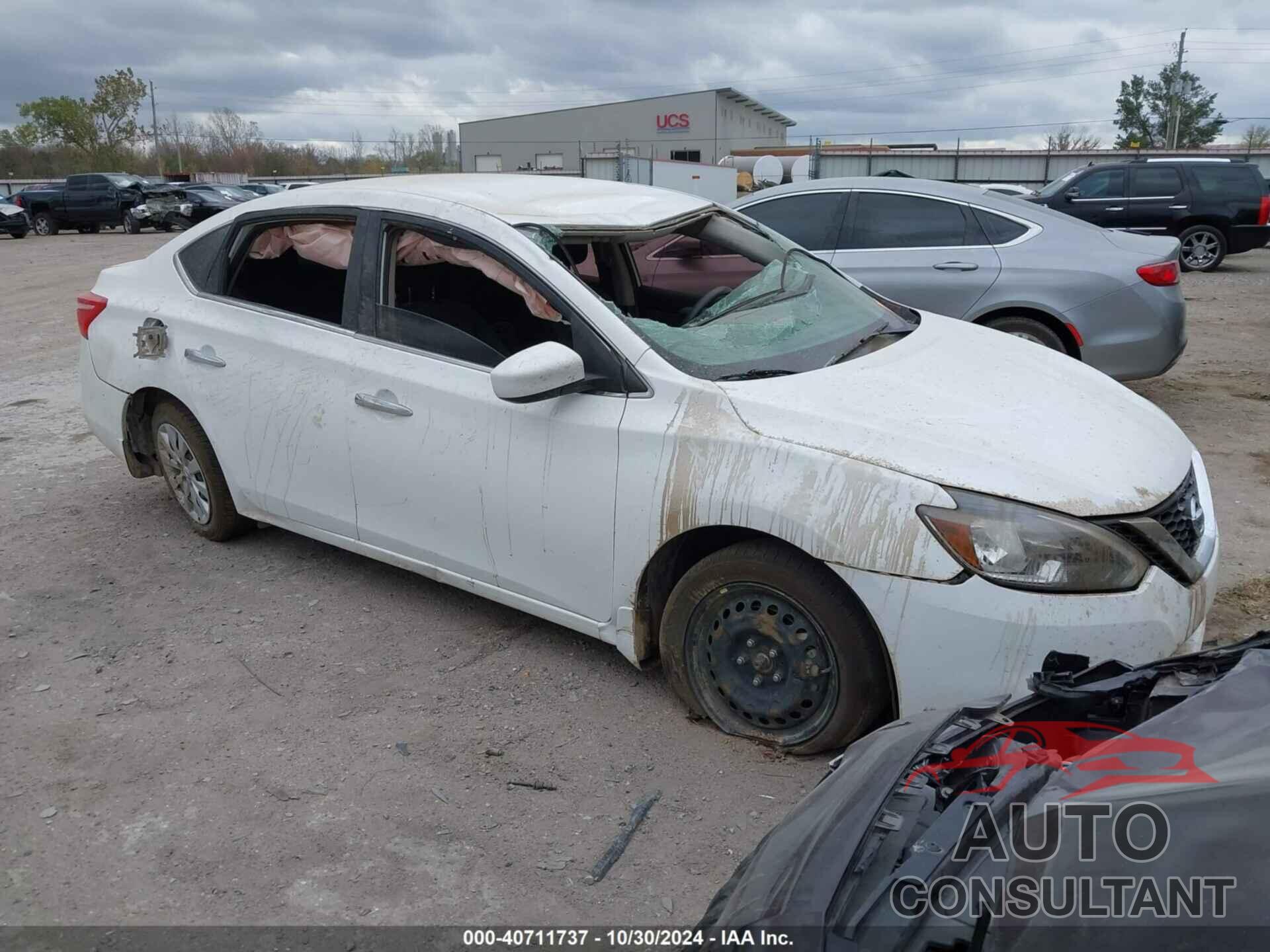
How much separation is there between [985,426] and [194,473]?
3563mm

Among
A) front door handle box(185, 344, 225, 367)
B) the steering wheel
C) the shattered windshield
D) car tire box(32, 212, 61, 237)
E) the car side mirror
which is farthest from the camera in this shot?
car tire box(32, 212, 61, 237)

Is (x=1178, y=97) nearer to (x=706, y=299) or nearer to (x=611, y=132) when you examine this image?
(x=611, y=132)

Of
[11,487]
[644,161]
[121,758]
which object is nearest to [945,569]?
[121,758]

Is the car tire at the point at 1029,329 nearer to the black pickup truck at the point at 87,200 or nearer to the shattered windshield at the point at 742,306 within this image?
the shattered windshield at the point at 742,306

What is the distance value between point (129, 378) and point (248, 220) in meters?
0.98

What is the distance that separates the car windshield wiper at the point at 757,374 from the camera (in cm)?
331

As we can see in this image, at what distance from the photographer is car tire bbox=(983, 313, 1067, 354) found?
6633 mm

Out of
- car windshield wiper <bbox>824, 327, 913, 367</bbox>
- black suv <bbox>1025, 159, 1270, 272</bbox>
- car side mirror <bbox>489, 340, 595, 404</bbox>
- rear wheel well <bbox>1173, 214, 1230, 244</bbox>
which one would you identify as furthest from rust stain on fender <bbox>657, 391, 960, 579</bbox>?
rear wheel well <bbox>1173, 214, 1230, 244</bbox>

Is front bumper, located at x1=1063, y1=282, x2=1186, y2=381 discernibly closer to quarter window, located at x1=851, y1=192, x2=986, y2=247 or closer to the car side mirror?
quarter window, located at x1=851, y1=192, x2=986, y2=247

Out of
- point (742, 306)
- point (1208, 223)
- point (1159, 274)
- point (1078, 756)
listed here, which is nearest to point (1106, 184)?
point (1208, 223)

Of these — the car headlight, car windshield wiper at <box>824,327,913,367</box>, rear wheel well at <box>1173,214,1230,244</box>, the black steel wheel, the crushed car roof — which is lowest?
the black steel wheel

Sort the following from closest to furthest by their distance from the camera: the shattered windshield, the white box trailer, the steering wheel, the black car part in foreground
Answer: the black car part in foreground
the shattered windshield
the steering wheel
the white box trailer

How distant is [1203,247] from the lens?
16.4m

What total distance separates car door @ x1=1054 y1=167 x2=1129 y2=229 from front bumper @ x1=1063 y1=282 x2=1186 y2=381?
1043cm
